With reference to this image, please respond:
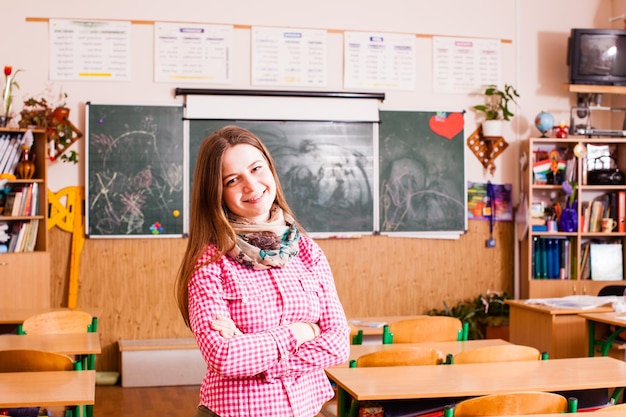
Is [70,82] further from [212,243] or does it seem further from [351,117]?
[212,243]

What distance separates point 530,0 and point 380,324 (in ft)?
11.9

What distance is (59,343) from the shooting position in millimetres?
3992

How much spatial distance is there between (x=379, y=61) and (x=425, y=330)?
120 inches

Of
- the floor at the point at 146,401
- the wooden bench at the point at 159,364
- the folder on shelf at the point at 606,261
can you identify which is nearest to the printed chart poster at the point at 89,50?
the wooden bench at the point at 159,364

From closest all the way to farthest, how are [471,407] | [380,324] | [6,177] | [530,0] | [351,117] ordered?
[471,407] < [380,324] < [6,177] < [351,117] < [530,0]

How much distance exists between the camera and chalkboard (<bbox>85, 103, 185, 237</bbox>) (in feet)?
20.3

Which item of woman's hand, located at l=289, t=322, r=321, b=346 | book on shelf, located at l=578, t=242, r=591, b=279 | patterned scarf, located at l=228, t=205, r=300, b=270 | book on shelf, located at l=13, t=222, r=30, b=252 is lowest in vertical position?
book on shelf, located at l=578, t=242, r=591, b=279

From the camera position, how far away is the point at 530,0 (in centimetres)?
707

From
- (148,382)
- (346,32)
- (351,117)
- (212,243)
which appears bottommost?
(148,382)

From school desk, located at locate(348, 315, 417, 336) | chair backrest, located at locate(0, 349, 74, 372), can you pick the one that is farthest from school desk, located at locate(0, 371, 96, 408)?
school desk, located at locate(348, 315, 417, 336)

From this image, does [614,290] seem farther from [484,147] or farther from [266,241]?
[266,241]

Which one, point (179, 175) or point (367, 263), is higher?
point (179, 175)

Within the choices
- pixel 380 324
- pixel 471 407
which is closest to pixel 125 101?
pixel 380 324

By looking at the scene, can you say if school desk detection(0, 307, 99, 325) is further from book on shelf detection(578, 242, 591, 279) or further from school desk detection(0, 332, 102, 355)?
book on shelf detection(578, 242, 591, 279)
